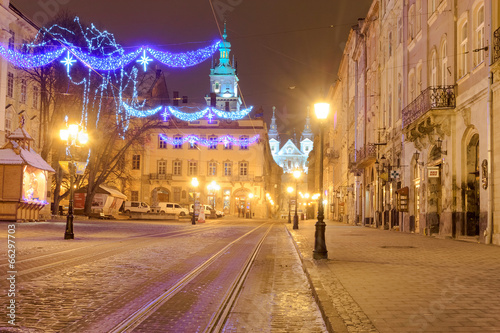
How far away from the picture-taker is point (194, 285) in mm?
8969

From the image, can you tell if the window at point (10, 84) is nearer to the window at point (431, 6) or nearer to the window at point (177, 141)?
the window at point (431, 6)

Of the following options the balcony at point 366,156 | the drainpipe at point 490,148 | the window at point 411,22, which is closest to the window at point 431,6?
the window at point 411,22

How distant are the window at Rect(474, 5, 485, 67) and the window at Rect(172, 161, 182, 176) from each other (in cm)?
5783

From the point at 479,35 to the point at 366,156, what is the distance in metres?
18.5

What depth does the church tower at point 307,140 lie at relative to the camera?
17750 centimetres

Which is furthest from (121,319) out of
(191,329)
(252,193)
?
(252,193)

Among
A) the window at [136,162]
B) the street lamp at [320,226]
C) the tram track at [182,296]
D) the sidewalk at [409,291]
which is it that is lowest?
the tram track at [182,296]

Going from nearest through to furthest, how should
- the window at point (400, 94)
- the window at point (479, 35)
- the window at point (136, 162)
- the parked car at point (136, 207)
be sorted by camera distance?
the window at point (479, 35), the window at point (400, 94), the parked car at point (136, 207), the window at point (136, 162)

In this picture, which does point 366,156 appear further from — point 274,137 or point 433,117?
point 274,137

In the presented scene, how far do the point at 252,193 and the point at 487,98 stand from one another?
187ft

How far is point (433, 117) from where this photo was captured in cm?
2078

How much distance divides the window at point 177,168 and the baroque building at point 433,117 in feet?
125

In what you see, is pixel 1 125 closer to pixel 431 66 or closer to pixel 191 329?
pixel 431 66

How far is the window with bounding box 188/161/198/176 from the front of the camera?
242 feet
